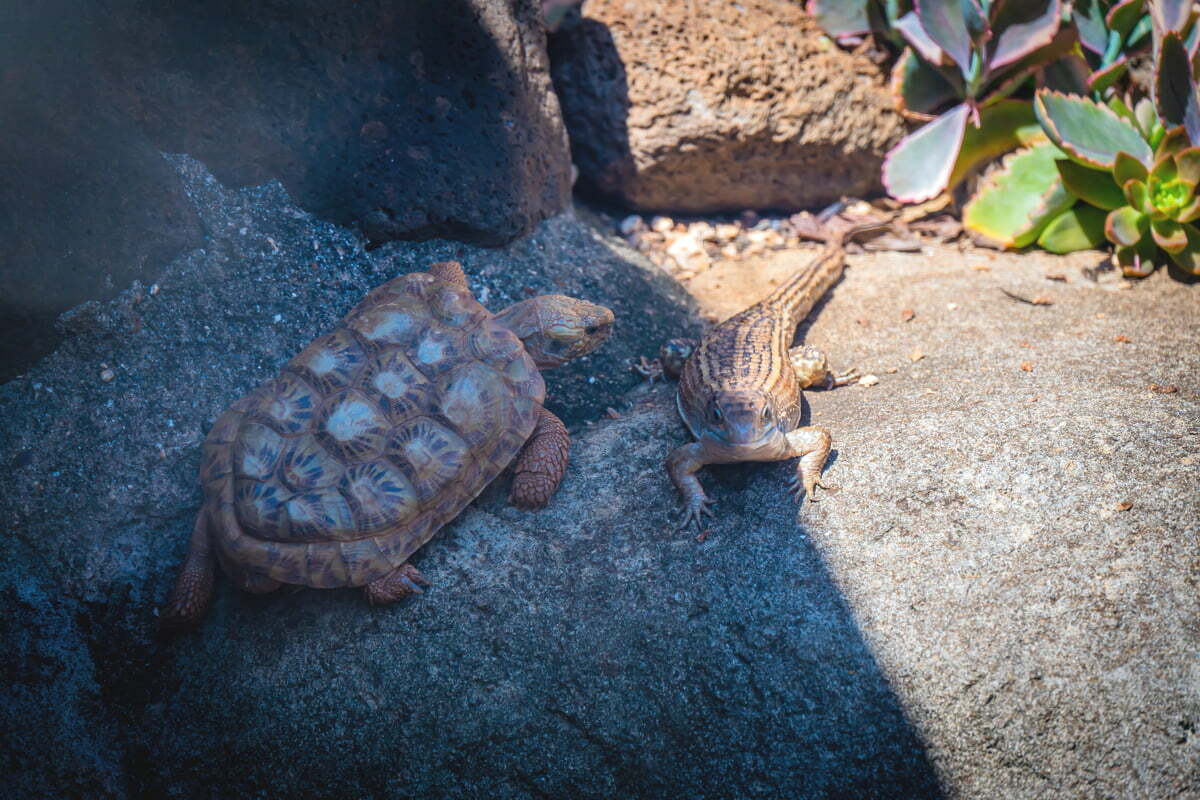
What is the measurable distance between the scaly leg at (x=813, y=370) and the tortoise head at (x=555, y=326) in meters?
1.03

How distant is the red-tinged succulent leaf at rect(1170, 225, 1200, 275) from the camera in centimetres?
423

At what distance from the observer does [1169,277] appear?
444 centimetres

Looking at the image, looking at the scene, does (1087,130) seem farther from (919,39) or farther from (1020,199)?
(919,39)

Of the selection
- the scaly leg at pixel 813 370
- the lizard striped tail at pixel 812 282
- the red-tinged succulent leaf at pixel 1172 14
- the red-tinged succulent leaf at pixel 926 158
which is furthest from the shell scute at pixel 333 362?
the red-tinged succulent leaf at pixel 1172 14

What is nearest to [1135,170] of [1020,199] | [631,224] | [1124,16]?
[1020,199]

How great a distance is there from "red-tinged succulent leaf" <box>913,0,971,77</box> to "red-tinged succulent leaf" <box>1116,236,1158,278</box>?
1.46 m

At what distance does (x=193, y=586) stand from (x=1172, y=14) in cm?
555

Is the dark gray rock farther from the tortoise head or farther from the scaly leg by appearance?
the scaly leg

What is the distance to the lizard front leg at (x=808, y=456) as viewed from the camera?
3.16m

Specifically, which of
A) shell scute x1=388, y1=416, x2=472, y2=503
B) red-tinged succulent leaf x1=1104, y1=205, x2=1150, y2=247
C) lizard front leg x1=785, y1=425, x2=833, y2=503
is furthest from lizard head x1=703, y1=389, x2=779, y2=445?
red-tinged succulent leaf x1=1104, y1=205, x2=1150, y2=247

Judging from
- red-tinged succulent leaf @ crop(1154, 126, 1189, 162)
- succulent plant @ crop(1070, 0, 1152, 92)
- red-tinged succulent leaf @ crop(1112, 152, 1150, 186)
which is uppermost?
succulent plant @ crop(1070, 0, 1152, 92)

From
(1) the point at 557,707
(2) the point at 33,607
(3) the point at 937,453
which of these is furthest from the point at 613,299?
(2) the point at 33,607

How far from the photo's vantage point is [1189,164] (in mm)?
4074

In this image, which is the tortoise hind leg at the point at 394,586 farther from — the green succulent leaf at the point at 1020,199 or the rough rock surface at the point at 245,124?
the green succulent leaf at the point at 1020,199
